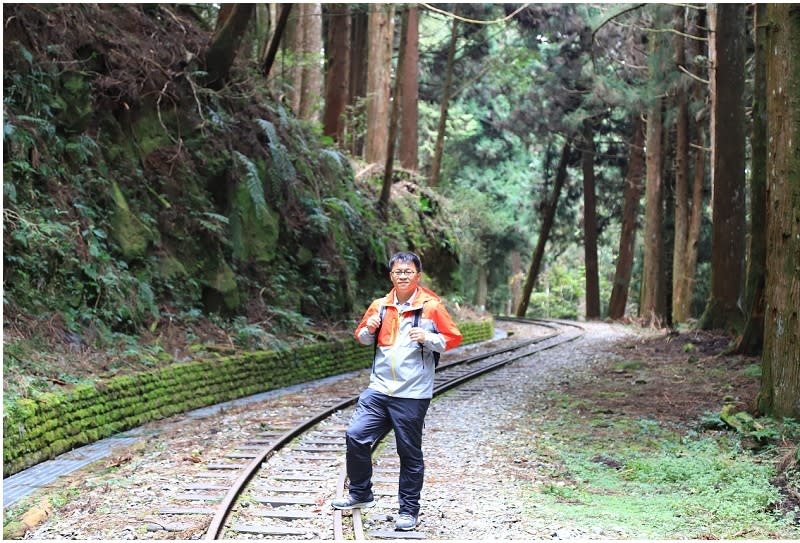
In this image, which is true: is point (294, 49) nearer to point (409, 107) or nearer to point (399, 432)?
point (409, 107)

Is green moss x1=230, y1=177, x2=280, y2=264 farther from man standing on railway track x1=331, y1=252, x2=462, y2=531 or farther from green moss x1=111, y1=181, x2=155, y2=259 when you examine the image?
man standing on railway track x1=331, y1=252, x2=462, y2=531

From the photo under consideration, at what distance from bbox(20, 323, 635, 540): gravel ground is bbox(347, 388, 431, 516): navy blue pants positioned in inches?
13.8


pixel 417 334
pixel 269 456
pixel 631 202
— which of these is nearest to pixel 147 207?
pixel 269 456

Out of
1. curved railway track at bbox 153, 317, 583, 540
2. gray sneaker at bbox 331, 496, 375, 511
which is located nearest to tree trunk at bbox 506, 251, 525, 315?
curved railway track at bbox 153, 317, 583, 540

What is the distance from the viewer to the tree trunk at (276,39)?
16483mm

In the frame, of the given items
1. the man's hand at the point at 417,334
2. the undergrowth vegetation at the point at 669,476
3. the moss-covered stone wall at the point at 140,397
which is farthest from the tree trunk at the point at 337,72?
the man's hand at the point at 417,334

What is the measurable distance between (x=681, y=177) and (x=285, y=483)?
2011 centimetres

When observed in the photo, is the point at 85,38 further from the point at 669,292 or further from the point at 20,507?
the point at 669,292

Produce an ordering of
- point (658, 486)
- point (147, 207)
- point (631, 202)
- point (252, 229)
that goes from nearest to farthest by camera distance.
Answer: point (658, 486) < point (147, 207) < point (252, 229) < point (631, 202)

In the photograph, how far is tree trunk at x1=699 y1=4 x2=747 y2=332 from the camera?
1634 cm

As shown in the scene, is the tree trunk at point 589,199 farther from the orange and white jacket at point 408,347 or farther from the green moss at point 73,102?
the orange and white jacket at point 408,347

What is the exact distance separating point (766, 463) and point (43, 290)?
884 cm

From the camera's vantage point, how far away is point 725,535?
5684 mm

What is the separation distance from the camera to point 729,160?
16.3 m
